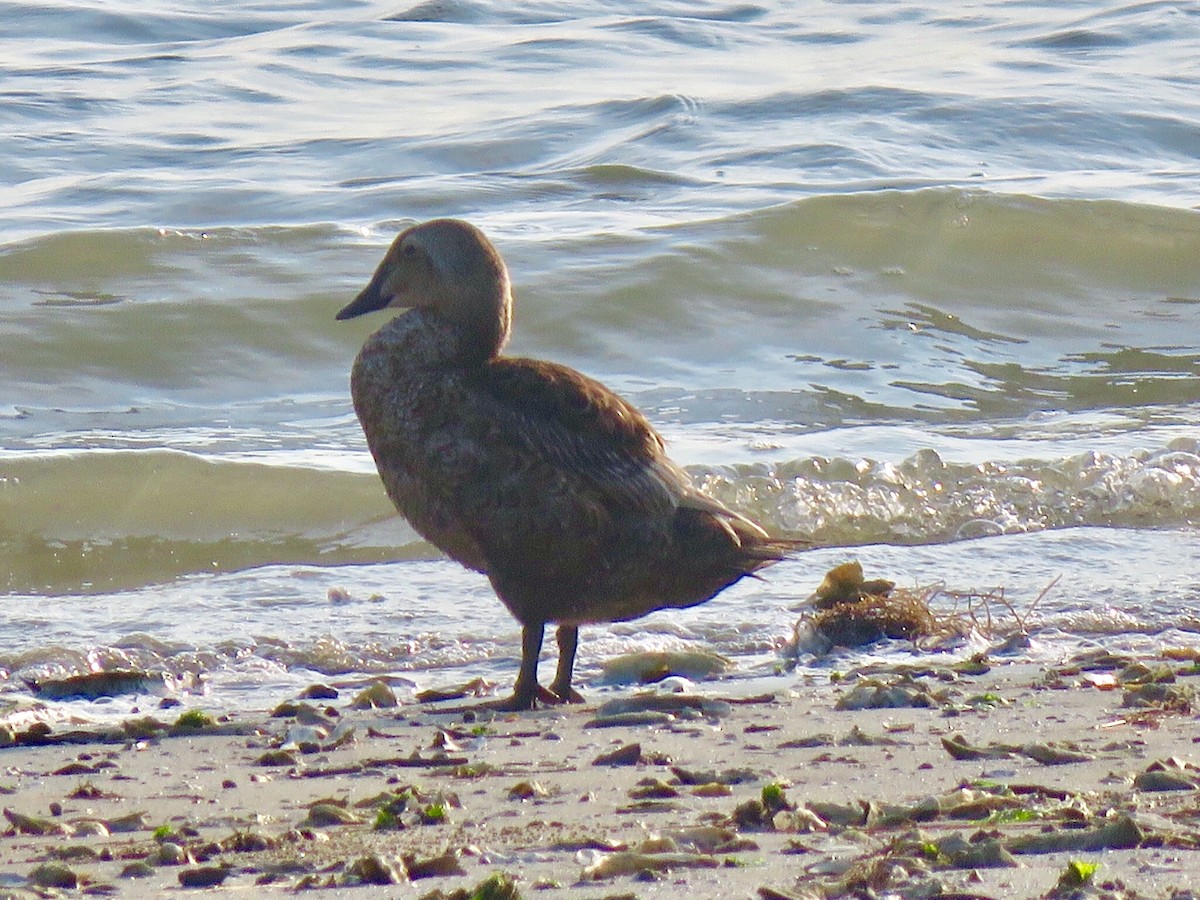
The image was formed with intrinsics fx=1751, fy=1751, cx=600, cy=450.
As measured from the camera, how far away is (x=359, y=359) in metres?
4.83

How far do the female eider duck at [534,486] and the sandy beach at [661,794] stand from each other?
0.97ft

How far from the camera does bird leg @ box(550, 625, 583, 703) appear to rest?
4.67 m

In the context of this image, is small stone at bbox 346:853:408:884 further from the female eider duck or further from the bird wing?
the bird wing

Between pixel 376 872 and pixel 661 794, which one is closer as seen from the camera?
pixel 376 872

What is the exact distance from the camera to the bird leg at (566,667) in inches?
184

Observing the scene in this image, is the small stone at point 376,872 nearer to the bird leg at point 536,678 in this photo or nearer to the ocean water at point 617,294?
the bird leg at point 536,678

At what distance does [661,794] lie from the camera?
3.36 m

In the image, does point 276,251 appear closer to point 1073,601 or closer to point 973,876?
point 1073,601

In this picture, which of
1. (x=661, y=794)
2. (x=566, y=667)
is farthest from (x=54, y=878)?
(x=566, y=667)

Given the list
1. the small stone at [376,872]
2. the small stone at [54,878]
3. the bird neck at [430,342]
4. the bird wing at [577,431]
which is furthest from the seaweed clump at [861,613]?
the small stone at [54,878]

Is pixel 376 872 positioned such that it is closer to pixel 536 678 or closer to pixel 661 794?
pixel 661 794

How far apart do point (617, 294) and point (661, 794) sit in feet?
24.2

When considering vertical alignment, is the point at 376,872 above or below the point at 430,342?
below

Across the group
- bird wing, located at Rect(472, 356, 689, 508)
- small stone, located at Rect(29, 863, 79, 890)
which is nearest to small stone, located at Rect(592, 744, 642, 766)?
bird wing, located at Rect(472, 356, 689, 508)
